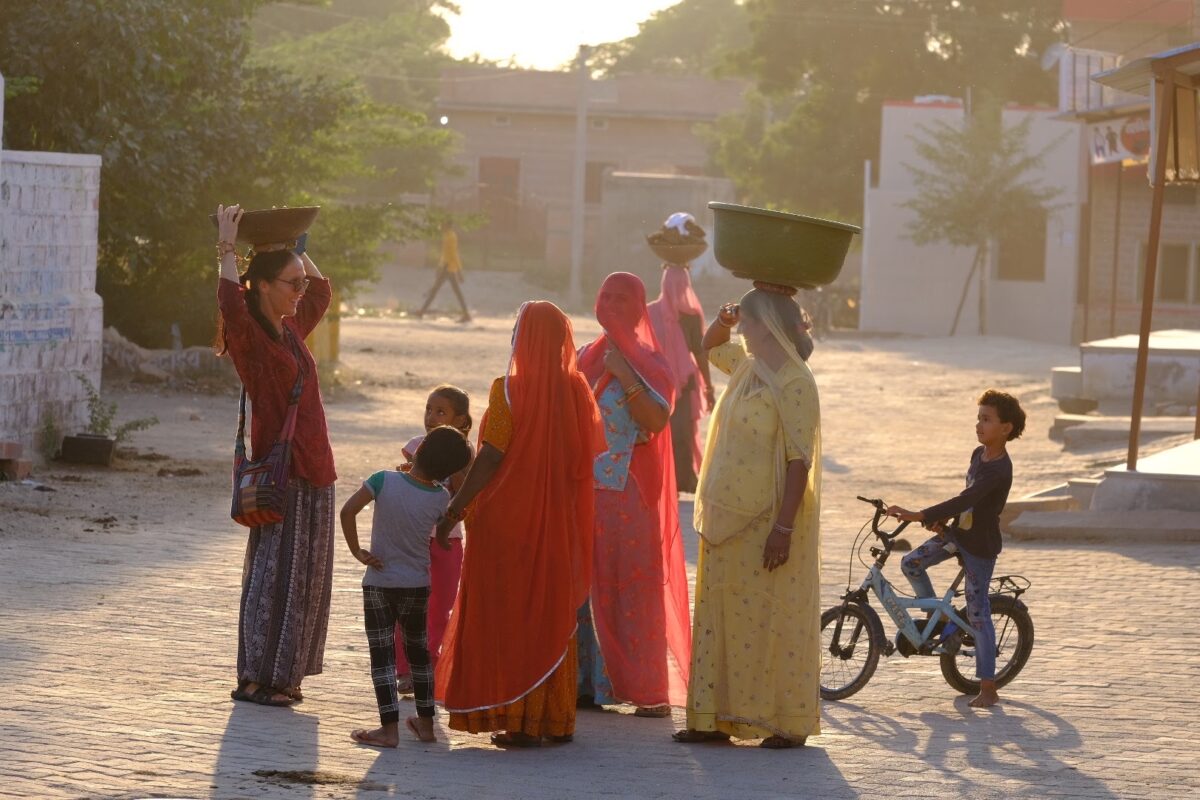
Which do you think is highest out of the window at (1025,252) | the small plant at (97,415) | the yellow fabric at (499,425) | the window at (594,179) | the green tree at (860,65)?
the green tree at (860,65)

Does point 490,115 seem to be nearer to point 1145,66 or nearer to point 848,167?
point 848,167

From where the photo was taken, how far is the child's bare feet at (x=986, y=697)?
687 centimetres

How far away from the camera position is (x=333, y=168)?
20.0m

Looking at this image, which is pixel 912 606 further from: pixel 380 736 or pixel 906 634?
pixel 380 736

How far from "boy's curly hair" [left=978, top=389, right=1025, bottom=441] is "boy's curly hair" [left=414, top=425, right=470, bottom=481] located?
6.73 feet

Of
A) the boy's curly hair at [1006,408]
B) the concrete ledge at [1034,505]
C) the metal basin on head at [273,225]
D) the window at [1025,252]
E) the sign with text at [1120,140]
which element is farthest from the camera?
the window at [1025,252]

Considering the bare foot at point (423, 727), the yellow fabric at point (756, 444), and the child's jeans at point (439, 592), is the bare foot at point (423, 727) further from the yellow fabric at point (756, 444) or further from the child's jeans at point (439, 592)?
the yellow fabric at point (756, 444)

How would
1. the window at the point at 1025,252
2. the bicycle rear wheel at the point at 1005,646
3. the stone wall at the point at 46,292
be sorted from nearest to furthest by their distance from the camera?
the bicycle rear wheel at the point at 1005,646 → the stone wall at the point at 46,292 → the window at the point at 1025,252

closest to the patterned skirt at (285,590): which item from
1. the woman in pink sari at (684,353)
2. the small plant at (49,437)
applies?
the woman in pink sari at (684,353)

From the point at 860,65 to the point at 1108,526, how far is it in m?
33.9

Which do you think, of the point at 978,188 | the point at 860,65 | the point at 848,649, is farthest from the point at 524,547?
the point at 860,65

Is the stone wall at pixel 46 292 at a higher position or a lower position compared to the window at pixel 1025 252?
lower

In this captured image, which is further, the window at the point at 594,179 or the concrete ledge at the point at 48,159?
the window at the point at 594,179

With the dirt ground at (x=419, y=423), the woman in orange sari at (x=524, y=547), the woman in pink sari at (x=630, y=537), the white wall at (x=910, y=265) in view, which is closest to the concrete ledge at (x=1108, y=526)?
the dirt ground at (x=419, y=423)
